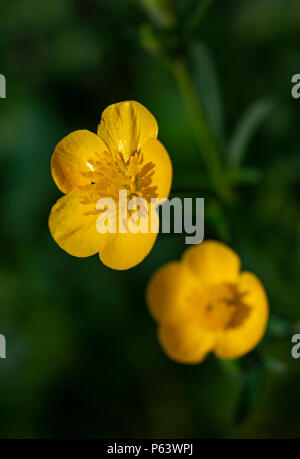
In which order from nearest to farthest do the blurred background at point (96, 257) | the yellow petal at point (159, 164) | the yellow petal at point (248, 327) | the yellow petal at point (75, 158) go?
the yellow petal at point (159, 164)
the yellow petal at point (75, 158)
the yellow petal at point (248, 327)
the blurred background at point (96, 257)

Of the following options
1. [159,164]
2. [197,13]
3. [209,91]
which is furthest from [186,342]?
[197,13]

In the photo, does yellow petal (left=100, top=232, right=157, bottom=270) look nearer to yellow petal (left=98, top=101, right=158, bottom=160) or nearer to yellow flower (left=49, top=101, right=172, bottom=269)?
yellow flower (left=49, top=101, right=172, bottom=269)

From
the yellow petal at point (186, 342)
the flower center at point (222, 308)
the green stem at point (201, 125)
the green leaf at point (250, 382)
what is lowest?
the green leaf at point (250, 382)

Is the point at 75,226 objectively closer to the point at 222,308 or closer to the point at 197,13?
the point at 222,308

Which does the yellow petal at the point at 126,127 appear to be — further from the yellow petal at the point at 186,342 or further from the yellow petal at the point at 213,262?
the yellow petal at the point at 186,342

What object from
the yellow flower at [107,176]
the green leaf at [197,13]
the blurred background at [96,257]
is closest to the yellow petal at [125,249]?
the yellow flower at [107,176]

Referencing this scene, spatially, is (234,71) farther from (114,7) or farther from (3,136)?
(3,136)

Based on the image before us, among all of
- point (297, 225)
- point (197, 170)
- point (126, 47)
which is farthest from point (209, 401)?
point (126, 47)
